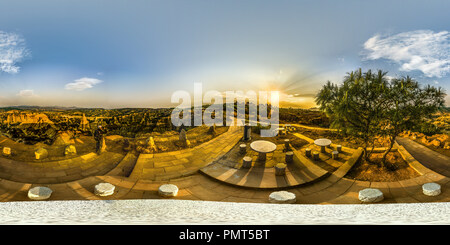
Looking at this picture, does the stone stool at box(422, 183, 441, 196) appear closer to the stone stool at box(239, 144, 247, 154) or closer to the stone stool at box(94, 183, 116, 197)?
the stone stool at box(239, 144, 247, 154)

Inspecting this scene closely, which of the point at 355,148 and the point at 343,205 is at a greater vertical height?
the point at 355,148

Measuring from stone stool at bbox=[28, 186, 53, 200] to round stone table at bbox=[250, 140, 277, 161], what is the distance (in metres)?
1.97

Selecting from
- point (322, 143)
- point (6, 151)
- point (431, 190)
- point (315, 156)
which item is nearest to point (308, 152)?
point (315, 156)

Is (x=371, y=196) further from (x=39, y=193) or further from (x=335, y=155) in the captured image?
(x=39, y=193)

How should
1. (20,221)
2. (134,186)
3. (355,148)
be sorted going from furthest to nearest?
(355,148)
(134,186)
(20,221)

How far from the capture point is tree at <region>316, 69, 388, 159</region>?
136 cm

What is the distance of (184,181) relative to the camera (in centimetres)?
157

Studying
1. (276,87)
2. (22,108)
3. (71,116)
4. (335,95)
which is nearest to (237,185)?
(276,87)

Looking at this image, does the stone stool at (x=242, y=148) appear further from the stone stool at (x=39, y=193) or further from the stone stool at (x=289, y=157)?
the stone stool at (x=39, y=193)

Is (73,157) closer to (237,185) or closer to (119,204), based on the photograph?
(119,204)

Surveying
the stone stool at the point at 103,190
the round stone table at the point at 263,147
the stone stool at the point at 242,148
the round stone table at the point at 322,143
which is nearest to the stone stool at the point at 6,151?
the stone stool at the point at 103,190

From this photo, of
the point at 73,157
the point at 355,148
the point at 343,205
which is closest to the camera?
the point at 343,205

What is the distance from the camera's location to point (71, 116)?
1760 millimetres

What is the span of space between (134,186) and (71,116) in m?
1.19
